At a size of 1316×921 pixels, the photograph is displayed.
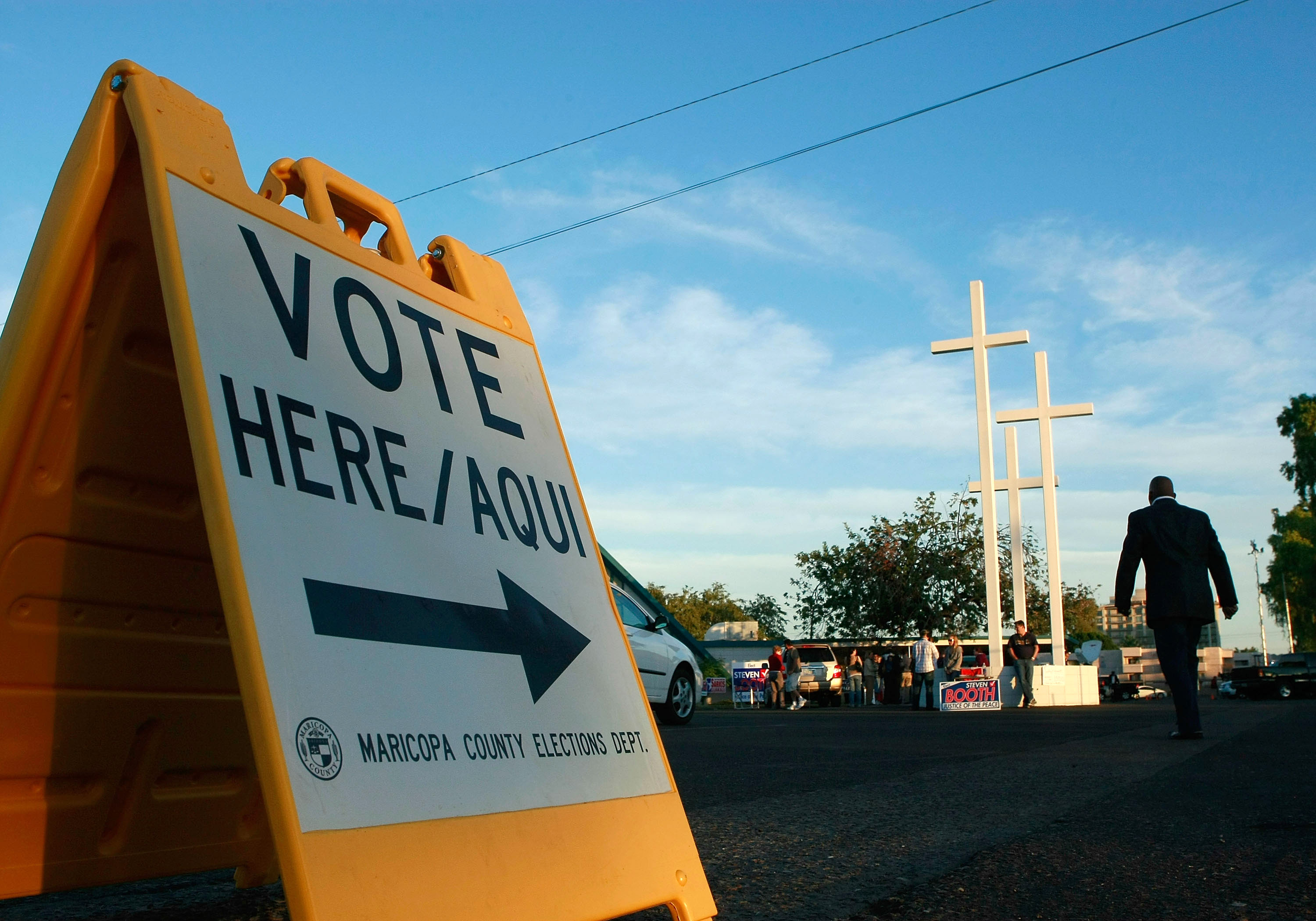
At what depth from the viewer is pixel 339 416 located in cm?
179

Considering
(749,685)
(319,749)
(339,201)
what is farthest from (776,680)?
(319,749)

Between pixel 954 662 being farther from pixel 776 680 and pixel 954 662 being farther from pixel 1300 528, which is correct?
pixel 1300 528

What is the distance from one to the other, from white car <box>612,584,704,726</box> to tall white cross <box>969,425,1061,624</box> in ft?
31.2

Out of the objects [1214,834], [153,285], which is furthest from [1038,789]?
[153,285]

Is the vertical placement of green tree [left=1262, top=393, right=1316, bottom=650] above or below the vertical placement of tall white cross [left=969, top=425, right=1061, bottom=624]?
above

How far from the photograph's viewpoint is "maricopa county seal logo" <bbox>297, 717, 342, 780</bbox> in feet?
4.66

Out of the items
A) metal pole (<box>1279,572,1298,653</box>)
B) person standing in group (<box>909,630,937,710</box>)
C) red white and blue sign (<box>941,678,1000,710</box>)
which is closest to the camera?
red white and blue sign (<box>941,678,1000,710</box>)

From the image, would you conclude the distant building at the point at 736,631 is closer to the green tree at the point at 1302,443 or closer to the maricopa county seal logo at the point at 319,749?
the green tree at the point at 1302,443

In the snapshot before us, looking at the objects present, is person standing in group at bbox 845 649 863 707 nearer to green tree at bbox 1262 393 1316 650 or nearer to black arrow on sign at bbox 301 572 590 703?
black arrow on sign at bbox 301 572 590 703

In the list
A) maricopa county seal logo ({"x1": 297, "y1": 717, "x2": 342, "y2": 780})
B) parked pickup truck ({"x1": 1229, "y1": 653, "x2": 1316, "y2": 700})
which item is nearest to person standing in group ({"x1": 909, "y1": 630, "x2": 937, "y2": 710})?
parked pickup truck ({"x1": 1229, "y1": 653, "x2": 1316, "y2": 700})

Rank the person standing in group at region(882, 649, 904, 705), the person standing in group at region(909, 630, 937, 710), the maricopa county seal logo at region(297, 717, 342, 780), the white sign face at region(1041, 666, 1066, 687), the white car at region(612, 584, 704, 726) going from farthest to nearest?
the person standing in group at region(882, 649, 904, 705)
the person standing in group at region(909, 630, 937, 710)
the white sign face at region(1041, 666, 1066, 687)
the white car at region(612, 584, 704, 726)
the maricopa county seal logo at region(297, 717, 342, 780)

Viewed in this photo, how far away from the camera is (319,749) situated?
1.45 metres

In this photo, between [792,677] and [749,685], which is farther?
[749,685]

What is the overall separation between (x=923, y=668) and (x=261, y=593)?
19283 millimetres
